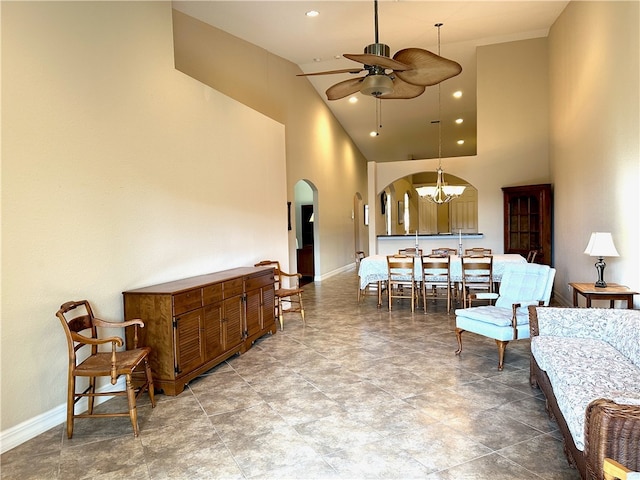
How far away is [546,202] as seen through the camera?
7.15 m

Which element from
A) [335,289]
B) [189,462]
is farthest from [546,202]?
[189,462]

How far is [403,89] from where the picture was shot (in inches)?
169

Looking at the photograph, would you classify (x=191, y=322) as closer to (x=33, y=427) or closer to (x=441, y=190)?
(x=33, y=427)

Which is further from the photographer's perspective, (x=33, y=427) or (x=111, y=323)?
(x=111, y=323)

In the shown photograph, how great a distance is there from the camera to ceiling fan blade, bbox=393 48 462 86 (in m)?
3.52

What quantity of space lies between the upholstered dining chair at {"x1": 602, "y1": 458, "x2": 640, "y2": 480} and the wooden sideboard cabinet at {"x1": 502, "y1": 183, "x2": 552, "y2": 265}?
6.59 meters

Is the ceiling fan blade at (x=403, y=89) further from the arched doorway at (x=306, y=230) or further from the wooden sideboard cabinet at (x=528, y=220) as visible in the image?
the arched doorway at (x=306, y=230)

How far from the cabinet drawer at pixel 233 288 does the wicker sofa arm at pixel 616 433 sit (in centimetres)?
318

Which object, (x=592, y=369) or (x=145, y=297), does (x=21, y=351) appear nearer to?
(x=145, y=297)

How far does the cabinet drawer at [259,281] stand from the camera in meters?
4.52

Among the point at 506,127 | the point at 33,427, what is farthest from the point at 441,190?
the point at 33,427

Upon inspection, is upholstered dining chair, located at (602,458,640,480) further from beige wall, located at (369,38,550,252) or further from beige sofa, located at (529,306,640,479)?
beige wall, located at (369,38,550,252)

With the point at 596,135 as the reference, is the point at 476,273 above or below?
below

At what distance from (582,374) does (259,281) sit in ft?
10.9
